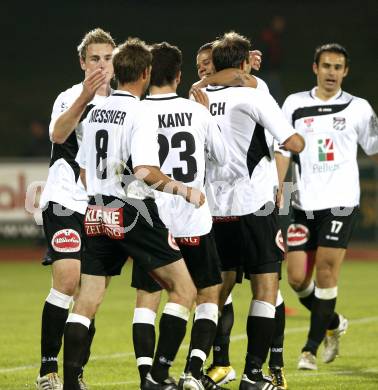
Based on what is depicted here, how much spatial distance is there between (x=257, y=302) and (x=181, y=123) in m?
1.42

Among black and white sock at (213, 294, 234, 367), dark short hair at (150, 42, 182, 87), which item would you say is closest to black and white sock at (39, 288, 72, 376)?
black and white sock at (213, 294, 234, 367)

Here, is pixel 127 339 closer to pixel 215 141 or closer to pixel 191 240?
pixel 191 240

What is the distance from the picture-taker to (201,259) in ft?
22.3

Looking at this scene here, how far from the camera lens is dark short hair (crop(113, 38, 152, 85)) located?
6.46 meters

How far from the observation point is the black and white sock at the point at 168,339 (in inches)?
259

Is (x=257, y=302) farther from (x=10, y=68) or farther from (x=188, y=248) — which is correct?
(x=10, y=68)

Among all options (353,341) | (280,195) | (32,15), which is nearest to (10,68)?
(32,15)

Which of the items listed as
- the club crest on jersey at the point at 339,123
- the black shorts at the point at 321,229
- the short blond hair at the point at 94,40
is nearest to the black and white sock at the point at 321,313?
the black shorts at the point at 321,229

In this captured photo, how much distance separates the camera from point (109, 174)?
6527 millimetres

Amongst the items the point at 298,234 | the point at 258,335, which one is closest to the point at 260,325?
the point at 258,335

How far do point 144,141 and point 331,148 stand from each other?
3.16m

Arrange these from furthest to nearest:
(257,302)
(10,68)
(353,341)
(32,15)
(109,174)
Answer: (32,15) → (10,68) → (353,341) → (257,302) → (109,174)

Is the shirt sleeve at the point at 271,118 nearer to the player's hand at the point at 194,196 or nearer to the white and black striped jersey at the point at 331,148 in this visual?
the player's hand at the point at 194,196

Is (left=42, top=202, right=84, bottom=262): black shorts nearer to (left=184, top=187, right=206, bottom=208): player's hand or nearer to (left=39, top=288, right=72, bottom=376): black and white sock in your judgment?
(left=39, top=288, right=72, bottom=376): black and white sock
